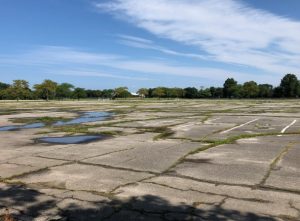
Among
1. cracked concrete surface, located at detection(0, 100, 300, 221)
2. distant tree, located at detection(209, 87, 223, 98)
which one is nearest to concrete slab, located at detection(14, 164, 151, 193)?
cracked concrete surface, located at detection(0, 100, 300, 221)

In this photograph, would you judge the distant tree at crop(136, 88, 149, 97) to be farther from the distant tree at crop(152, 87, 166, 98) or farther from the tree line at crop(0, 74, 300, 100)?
the distant tree at crop(152, 87, 166, 98)

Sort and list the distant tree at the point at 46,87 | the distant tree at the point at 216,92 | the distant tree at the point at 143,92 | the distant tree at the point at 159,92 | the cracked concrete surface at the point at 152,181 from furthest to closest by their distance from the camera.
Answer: the distant tree at the point at 143,92, the distant tree at the point at 159,92, the distant tree at the point at 216,92, the distant tree at the point at 46,87, the cracked concrete surface at the point at 152,181

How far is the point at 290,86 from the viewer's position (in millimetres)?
139875

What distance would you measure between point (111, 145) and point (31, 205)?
767cm

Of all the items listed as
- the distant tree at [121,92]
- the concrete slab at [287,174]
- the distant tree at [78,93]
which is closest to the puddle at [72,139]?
the concrete slab at [287,174]

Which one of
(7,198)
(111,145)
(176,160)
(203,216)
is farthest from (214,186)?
(111,145)

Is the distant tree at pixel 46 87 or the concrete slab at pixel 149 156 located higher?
the distant tree at pixel 46 87

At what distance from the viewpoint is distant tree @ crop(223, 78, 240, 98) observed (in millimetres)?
157113

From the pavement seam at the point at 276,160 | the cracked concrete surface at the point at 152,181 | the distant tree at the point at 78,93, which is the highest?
the distant tree at the point at 78,93

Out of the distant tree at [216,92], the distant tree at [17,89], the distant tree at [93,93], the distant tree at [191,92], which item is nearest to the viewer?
the distant tree at [17,89]

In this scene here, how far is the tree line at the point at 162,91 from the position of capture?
127 meters

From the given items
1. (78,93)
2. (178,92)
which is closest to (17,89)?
(78,93)

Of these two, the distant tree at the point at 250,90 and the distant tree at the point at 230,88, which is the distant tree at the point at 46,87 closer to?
the distant tree at the point at 230,88

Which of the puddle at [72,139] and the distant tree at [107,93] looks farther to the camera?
the distant tree at [107,93]
